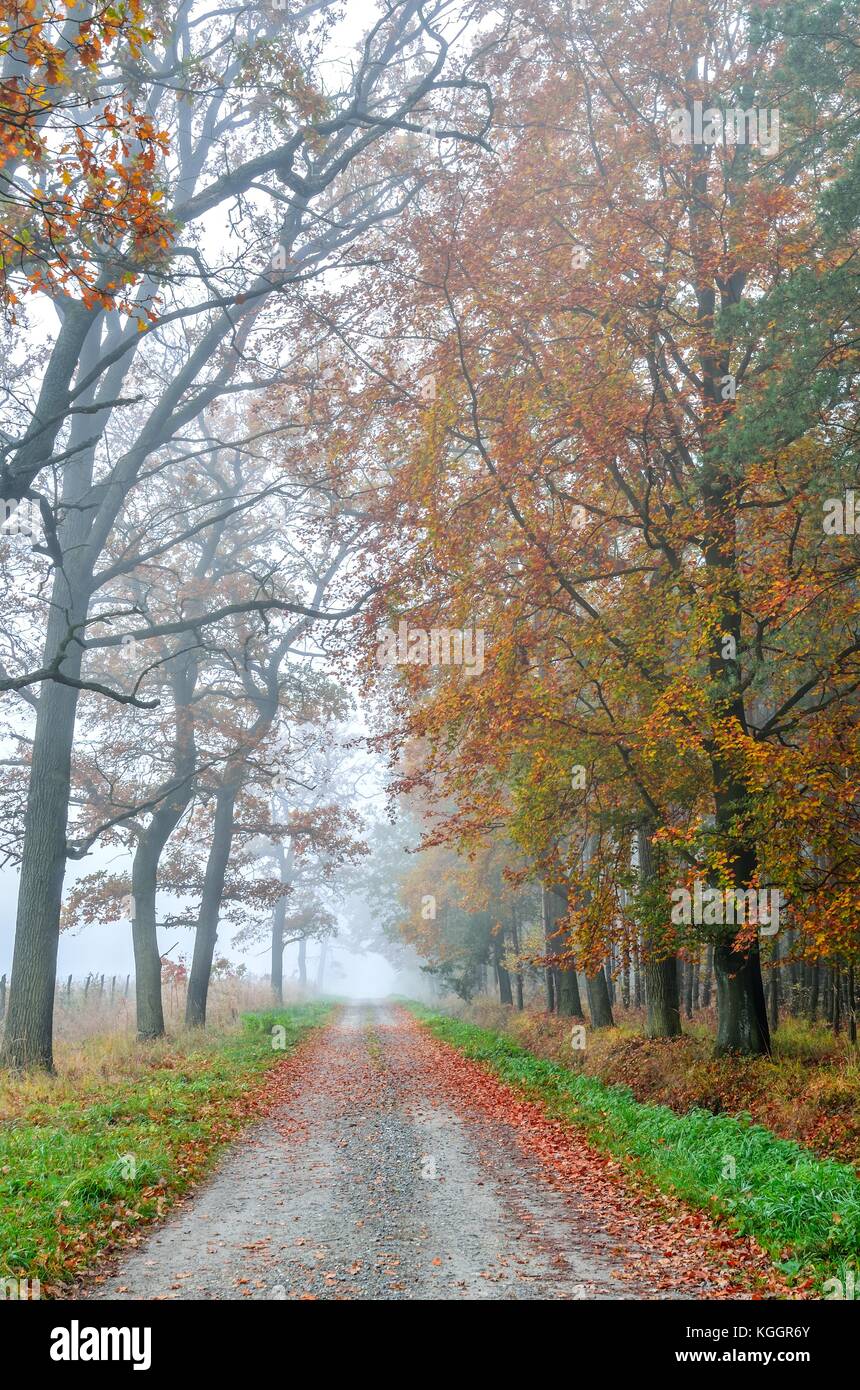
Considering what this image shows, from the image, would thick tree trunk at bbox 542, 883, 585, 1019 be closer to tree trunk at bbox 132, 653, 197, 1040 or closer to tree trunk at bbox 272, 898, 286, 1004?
tree trunk at bbox 132, 653, 197, 1040

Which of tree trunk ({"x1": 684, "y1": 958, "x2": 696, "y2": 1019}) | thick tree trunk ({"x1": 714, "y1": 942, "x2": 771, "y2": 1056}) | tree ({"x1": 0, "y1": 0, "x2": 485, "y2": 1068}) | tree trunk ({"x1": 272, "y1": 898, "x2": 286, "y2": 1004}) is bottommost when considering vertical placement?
tree trunk ({"x1": 272, "y1": 898, "x2": 286, "y2": 1004})

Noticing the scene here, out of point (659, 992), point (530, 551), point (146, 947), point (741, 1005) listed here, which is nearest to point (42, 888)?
point (146, 947)

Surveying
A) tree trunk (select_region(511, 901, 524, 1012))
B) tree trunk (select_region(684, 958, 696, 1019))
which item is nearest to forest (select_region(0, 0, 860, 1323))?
tree trunk (select_region(684, 958, 696, 1019))

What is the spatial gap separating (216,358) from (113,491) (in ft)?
10.1

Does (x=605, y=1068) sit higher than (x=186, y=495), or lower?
lower

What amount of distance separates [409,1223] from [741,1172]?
9.16 ft

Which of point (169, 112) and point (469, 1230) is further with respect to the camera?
point (169, 112)

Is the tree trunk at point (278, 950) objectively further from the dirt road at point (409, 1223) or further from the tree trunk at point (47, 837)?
the dirt road at point (409, 1223)

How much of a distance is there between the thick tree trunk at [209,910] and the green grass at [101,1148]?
7.75m

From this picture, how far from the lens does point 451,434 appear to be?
45.6 ft

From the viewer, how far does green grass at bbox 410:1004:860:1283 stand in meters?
6.22

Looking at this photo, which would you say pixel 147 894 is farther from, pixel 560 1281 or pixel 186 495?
pixel 560 1281

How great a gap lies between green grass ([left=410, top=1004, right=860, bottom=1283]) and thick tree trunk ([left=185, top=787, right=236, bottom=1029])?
12877mm
